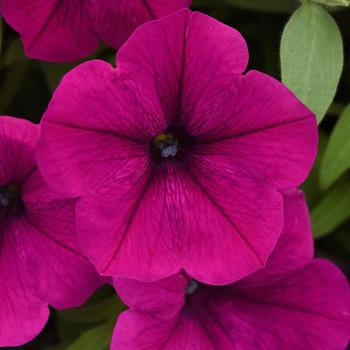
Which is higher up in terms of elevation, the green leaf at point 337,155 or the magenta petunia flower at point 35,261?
→ the green leaf at point 337,155

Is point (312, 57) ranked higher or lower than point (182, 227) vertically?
higher

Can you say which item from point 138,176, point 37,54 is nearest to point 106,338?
point 138,176

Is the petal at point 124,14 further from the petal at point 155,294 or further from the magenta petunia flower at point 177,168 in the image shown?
the petal at point 155,294

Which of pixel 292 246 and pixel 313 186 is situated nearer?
pixel 292 246

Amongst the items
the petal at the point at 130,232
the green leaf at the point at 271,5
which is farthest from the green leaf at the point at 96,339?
the green leaf at the point at 271,5


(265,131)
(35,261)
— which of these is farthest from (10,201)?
(265,131)

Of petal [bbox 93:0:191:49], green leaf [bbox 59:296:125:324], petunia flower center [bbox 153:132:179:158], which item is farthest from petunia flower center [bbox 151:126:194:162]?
green leaf [bbox 59:296:125:324]

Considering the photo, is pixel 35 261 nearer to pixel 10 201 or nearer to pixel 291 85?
pixel 10 201

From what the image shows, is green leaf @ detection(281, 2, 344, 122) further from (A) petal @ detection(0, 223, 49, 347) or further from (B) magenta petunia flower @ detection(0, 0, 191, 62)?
(A) petal @ detection(0, 223, 49, 347)
